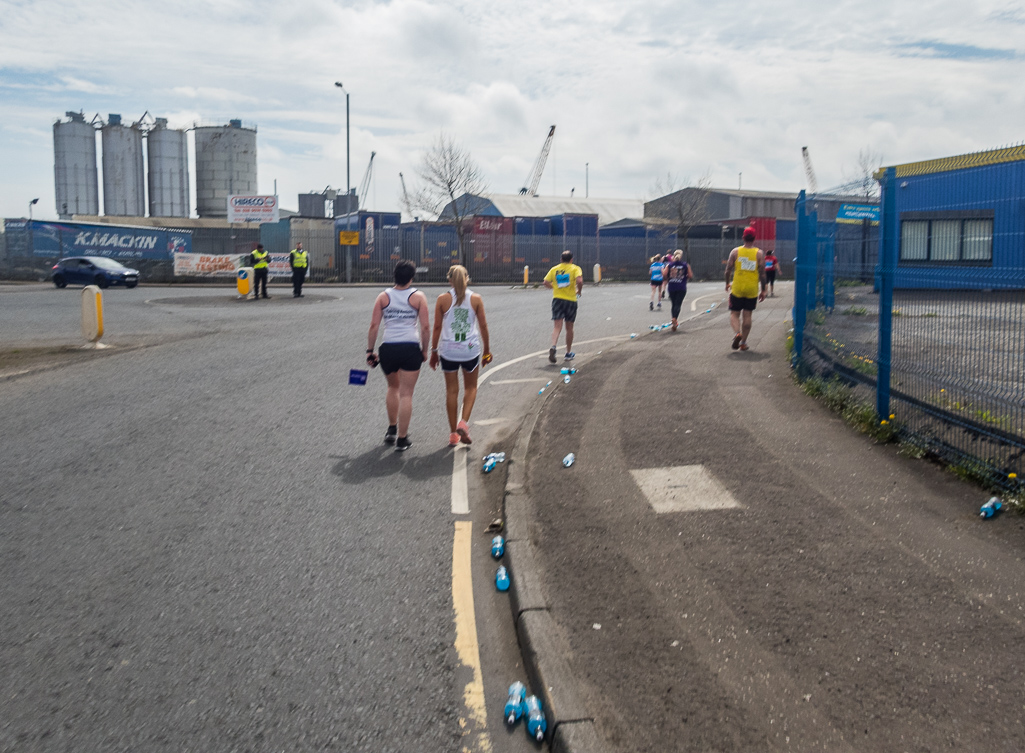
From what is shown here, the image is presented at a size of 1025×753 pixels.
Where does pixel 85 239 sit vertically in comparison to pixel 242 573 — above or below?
above

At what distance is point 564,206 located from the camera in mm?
71062

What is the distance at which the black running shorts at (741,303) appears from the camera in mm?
12836

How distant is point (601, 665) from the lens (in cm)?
383

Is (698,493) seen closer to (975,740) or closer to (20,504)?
(975,740)

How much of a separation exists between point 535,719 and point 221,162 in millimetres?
73850

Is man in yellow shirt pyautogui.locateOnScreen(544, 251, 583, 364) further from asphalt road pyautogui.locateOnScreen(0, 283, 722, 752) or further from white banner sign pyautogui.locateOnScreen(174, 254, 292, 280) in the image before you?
white banner sign pyautogui.locateOnScreen(174, 254, 292, 280)

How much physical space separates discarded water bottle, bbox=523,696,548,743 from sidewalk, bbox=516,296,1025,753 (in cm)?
18

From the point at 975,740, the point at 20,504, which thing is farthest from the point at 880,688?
the point at 20,504

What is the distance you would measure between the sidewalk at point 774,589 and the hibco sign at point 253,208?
4810cm

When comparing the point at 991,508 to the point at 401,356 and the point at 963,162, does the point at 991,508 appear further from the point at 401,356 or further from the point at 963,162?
the point at 401,356

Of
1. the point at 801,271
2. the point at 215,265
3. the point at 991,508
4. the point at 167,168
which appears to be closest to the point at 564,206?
the point at 167,168

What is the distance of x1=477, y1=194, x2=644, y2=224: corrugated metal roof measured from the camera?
67688 mm

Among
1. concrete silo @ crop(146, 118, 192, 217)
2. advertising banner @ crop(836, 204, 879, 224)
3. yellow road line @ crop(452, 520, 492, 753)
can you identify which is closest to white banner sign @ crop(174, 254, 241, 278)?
concrete silo @ crop(146, 118, 192, 217)

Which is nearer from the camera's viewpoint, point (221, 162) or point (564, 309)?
point (564, 309)
